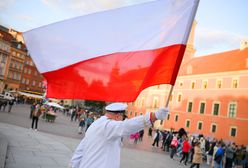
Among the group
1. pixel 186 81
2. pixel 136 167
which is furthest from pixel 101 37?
pixel 186 81

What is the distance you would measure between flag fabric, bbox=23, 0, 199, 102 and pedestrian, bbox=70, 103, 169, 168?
40 centimetres

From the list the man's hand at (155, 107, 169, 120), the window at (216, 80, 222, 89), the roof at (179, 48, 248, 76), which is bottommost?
the man's hand at (155, 107, 169, 120)

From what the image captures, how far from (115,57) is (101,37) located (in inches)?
16.5

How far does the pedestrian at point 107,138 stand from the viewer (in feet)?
11.9

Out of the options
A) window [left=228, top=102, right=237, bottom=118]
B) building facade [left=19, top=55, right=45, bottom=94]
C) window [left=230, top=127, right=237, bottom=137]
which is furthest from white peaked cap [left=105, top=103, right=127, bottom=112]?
building facade [left=19, top=55, right=45, bottom=94]

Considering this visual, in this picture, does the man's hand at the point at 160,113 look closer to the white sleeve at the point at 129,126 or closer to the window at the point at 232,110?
the white sleeve at the point at 129,126

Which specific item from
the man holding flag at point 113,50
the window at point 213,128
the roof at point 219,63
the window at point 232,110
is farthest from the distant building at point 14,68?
the man holding flag at point 113,50

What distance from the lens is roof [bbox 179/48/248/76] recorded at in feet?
169

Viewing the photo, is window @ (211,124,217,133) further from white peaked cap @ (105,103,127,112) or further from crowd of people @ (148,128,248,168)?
white peaked cap @ (105,103,127,112)

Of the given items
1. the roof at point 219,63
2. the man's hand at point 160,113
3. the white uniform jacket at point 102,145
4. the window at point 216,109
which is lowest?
the white uniform jacket at point 102,145

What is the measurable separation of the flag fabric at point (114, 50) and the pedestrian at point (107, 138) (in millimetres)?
405

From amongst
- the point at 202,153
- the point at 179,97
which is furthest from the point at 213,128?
the point at 202,153

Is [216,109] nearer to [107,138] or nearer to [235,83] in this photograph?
[235,83]

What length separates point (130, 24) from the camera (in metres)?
4.83
